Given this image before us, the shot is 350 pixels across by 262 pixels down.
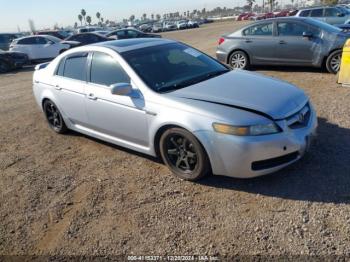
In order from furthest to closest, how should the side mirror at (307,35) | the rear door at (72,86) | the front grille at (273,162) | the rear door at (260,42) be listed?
1. the rear door at (260,42)
2. the side mirror at (307,35)
3. the rear door at (72,86)
4. the front grille at (273,162)

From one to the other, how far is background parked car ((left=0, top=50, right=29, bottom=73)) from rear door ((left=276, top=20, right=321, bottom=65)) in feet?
41.8

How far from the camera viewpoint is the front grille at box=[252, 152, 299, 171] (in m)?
3.48

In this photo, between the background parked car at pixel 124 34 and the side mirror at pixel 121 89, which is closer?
the side mirror at pixel 121 89

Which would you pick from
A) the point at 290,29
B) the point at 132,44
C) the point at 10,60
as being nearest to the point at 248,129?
the point at 132,44

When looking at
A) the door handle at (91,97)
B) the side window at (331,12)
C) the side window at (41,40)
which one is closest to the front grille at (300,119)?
the door handle at (91,97)

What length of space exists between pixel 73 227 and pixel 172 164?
1.32 m

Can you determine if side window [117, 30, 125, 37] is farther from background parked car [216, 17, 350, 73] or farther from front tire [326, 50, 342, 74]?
front tire [326, 50, 342, 74]

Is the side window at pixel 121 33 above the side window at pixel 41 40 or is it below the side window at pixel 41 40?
below

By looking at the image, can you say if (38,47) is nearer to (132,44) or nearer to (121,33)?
(121,33)

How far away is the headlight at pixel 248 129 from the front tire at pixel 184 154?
328 mm

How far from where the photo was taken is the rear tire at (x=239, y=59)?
31.0 feet

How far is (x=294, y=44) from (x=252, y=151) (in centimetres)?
606

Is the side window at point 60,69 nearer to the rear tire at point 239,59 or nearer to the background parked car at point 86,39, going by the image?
the rear tire at point 239,59

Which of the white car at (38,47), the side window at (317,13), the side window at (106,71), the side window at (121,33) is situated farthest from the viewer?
the side window at (121,33)
